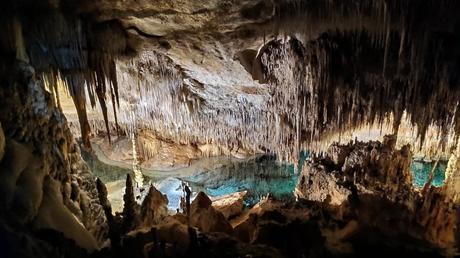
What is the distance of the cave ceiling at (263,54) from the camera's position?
13.6ft

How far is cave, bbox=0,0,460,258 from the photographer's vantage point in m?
4.02

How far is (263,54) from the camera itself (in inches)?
218

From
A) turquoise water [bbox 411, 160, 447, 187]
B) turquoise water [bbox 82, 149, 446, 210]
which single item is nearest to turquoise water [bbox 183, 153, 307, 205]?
turquoise water [bbox 82, 149, 446, 210]

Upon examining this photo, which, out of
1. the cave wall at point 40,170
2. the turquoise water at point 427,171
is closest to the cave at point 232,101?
the cave wall at point 40,170

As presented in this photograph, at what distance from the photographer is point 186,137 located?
10.0 meters

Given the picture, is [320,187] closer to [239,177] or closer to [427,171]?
[239,177]

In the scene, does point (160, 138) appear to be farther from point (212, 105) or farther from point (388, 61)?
point (388, 61)

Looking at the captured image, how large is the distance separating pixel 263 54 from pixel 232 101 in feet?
7.45

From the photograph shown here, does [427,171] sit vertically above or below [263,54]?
below

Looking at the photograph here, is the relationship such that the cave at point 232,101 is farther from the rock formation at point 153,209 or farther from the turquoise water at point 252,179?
the turquoise water at point 252,179

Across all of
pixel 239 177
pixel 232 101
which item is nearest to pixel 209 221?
pixel 232 101

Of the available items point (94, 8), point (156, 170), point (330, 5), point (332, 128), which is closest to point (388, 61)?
point (330, 5)

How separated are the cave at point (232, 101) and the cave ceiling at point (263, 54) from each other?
0.07ft

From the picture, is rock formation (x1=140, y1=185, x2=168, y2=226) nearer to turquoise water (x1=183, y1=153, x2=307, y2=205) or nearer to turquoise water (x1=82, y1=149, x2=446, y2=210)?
turquoise water (x1=82, y1=149, x2=446, y2=210)
